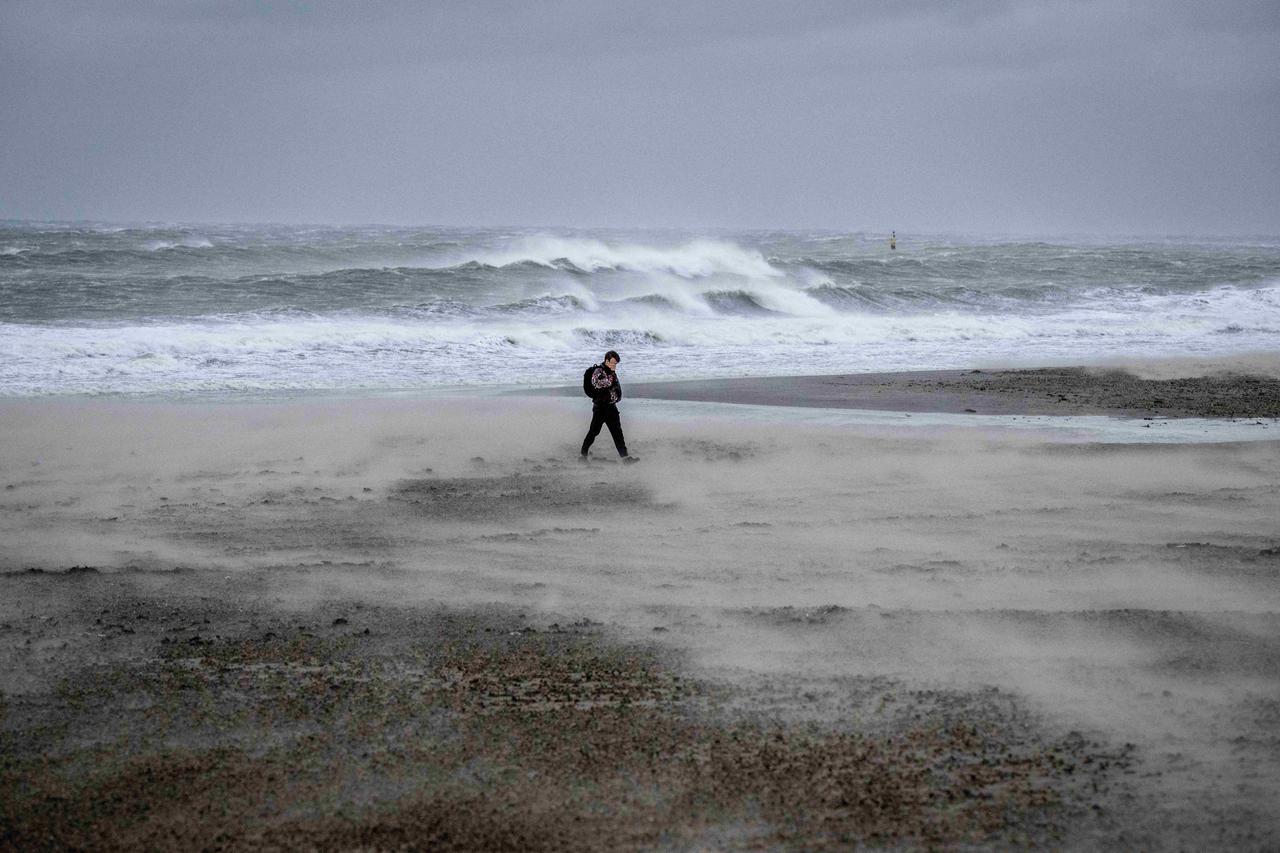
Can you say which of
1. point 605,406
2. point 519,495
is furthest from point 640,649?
point 605,406

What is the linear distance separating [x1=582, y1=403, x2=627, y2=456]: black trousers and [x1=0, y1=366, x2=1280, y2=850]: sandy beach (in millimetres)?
253

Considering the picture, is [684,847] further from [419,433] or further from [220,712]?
[419,433]

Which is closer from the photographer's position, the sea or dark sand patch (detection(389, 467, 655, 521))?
dark sand patch (detection(389, 467, 655, 521))

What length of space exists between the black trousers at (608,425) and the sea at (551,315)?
495 centimetres

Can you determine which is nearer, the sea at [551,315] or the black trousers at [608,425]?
the black trousers at [608,425]

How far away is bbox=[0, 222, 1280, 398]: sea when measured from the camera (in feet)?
57.0

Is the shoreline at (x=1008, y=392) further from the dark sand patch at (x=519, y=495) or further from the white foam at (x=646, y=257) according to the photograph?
the white foam at (x=646, y=257)

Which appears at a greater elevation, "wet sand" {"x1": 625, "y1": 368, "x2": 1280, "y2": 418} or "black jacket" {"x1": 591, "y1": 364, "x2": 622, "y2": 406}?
"black jacket" {"x1": 591, "y1": 364, "x2": 622, "y2": 406}

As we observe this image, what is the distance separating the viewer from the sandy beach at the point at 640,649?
4.12m

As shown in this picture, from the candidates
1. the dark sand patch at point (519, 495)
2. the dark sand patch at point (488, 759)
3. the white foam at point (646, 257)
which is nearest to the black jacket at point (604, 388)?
the dark sand patch at point (519, 495)

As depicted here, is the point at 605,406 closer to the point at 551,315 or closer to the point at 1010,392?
the point at 1010,392

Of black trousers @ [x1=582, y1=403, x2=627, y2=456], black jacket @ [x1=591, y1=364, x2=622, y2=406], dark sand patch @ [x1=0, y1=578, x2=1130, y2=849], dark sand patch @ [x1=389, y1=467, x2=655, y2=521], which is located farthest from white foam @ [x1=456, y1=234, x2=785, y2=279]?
dark sand patch @ [x1=0, y1=578, x2=1130, y2=849]

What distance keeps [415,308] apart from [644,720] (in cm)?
2222

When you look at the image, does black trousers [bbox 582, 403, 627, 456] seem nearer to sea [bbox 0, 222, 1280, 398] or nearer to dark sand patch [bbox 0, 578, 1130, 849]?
dark sand patch [bbox 0, 578, 1130, 849]
